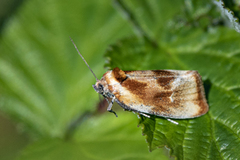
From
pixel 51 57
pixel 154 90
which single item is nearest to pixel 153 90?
pixel 154 90

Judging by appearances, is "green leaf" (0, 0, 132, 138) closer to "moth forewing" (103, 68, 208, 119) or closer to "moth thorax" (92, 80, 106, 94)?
"moth thorax" (92, 80, 106, 94)

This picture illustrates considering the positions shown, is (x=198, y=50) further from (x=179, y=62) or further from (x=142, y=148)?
(x=142, y=148)

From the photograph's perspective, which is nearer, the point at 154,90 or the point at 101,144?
the point at 154,90

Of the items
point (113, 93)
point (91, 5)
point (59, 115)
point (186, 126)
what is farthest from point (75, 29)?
point (186, 126)

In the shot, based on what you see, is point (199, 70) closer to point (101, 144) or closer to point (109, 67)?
point (109, 67)

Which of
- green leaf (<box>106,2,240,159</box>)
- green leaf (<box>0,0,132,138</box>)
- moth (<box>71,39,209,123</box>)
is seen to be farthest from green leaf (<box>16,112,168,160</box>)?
green leaf (<box>106,2,240,159</box>)

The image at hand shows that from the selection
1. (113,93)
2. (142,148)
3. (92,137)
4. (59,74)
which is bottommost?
(142,148)

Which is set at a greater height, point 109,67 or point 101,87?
point 109,67
